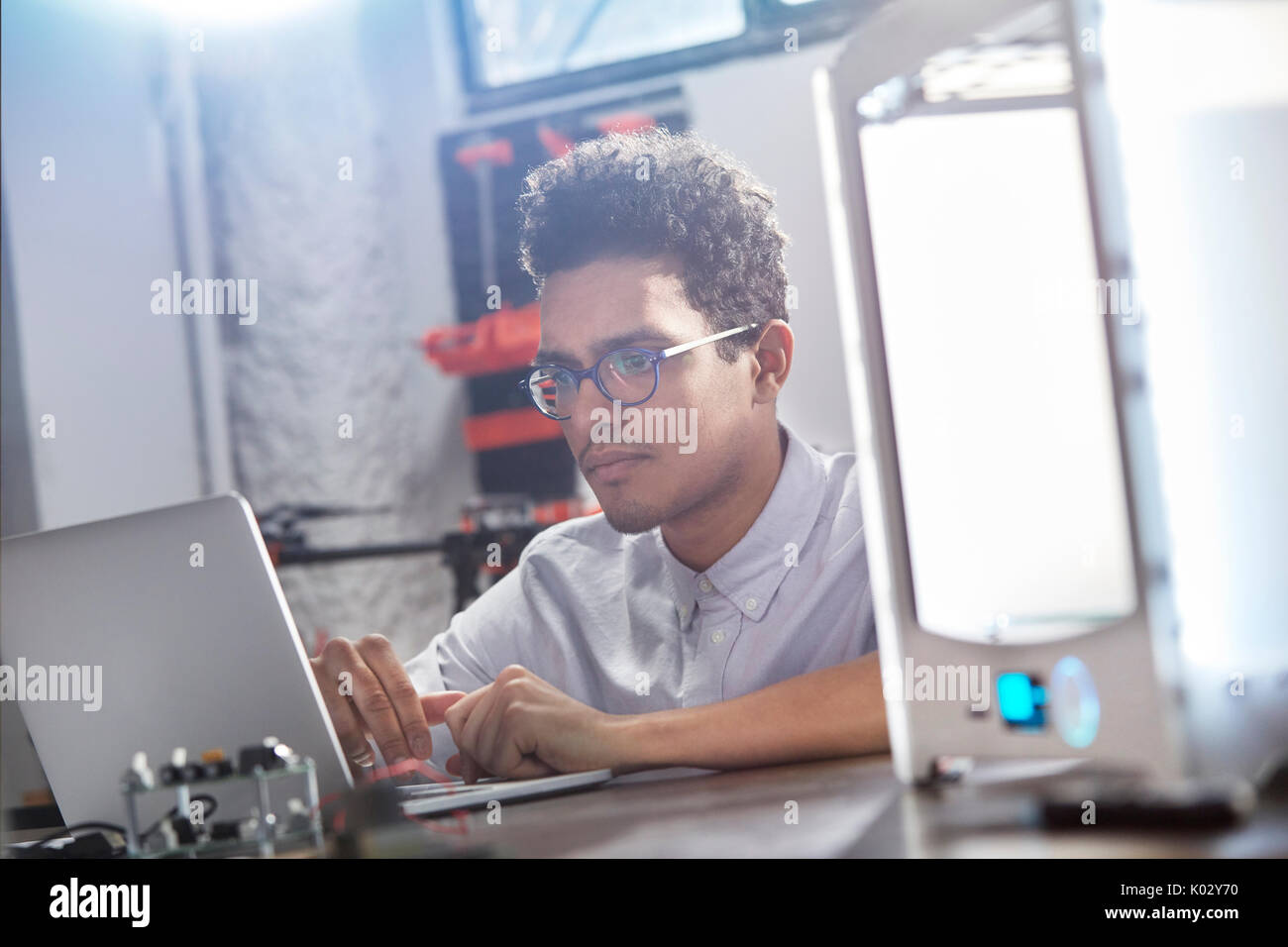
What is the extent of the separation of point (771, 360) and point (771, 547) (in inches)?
10.5

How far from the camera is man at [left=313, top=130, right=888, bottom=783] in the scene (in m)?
1.33

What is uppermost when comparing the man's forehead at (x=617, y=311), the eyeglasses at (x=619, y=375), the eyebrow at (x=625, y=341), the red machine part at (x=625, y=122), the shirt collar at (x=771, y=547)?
the red machine part at (x=625, y=122)

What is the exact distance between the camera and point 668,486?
4.68 ft

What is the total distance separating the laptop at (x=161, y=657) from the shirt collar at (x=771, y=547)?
45cm

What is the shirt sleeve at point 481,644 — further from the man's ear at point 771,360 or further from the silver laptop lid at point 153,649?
the silver laptop lid at point 153,649

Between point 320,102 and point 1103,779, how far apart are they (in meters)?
2.10

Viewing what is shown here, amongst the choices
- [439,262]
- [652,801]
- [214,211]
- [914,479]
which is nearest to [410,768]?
[652,801]

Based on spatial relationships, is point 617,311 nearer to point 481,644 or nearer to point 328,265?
point 481,644

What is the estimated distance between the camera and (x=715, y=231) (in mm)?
1438

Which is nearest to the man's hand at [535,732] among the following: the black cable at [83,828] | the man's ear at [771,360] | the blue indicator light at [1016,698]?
the black cable at [83,828]

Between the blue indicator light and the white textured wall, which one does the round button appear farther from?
the white textured wall

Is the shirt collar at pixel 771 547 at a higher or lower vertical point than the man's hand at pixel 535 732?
higher

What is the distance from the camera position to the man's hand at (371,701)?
3.71 feet

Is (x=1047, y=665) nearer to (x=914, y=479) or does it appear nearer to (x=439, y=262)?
(x=914, y=479)
